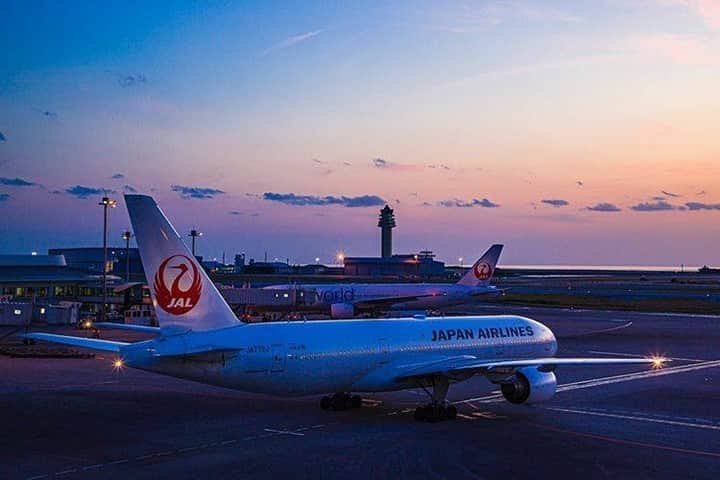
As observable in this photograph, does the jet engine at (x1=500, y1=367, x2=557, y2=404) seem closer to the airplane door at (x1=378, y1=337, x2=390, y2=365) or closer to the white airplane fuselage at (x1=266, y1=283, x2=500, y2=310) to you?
the airplane door at (x1=378, y1=337, x2=390, y2=365)

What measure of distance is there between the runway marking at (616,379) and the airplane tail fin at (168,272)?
Answer: 40.4 ft

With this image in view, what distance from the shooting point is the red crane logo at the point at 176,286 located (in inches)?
1001

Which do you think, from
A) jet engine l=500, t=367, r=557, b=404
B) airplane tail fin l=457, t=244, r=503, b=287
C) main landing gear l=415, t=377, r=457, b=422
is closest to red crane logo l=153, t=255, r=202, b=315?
main landing gear l=415, t=377, r=457, b=422

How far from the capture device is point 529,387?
29219 mm

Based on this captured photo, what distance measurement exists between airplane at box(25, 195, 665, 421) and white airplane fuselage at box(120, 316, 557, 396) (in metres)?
0.03

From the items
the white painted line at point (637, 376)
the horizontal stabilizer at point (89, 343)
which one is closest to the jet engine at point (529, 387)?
the white painted line at point (637, 376)

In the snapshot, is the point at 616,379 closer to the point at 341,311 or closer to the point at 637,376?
the point at 637,376

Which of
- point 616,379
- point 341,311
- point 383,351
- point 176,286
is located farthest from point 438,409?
point 341,311

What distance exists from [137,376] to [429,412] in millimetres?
18056

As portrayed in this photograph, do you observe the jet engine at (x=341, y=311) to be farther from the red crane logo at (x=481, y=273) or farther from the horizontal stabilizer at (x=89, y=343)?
the horizontal stabilizer at (x=89, y=343)

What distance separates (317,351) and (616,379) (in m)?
19.9

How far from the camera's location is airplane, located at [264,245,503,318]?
272 feet

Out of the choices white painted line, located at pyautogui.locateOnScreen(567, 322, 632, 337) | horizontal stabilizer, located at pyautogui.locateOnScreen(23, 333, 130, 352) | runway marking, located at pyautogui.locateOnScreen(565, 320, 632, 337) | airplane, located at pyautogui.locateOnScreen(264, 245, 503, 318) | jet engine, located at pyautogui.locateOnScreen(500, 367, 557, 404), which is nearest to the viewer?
horizontal stabilizer, located at pyautogui.locateOnScreen(23, 333, 130, 352)

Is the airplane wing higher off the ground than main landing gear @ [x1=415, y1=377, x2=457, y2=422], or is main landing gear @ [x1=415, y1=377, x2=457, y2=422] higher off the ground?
the airplane wing
